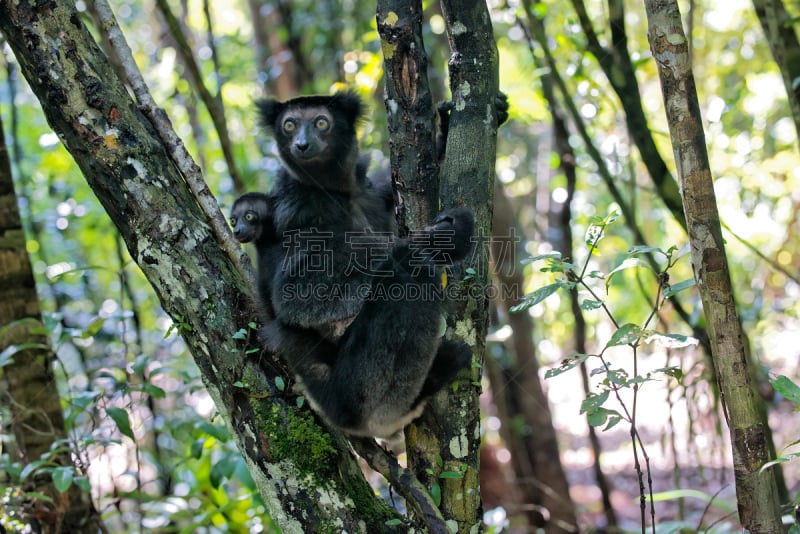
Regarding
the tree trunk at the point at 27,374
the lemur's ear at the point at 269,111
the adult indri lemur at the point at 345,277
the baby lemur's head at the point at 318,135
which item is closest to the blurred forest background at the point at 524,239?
the tree trunk at the point at 27,374

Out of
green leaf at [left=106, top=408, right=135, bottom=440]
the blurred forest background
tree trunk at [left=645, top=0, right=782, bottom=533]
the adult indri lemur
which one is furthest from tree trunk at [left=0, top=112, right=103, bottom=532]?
tree trunk at [left=645, top=0, right=782, bottom=533]

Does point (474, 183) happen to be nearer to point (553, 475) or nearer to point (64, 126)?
point (64, 126)

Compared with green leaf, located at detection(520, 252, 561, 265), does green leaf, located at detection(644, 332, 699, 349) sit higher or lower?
lower

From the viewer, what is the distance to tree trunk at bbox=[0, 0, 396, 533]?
283 centimetres

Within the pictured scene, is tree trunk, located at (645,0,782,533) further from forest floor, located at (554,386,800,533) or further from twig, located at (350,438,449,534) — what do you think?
forest floor, located at (554,386,800,533)

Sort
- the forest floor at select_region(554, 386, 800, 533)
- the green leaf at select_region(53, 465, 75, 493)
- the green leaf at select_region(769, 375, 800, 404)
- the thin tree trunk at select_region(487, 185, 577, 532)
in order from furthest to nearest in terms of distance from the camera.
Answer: the forest floor at select_region(554, 386, 800, 533)
the thin tree trunk at select_region(487, 185, 577, 532)
the green leaf at select_region(53, 465, 75, 493)
the green leaf at select_region(769, 375, 800, 404)

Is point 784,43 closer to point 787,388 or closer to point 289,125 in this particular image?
point 787,388

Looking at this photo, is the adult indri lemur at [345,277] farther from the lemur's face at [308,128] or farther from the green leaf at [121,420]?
the green leaf at [121,420]

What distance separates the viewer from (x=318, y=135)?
4391 millimetres

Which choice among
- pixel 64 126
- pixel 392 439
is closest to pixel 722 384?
pixel 392 439

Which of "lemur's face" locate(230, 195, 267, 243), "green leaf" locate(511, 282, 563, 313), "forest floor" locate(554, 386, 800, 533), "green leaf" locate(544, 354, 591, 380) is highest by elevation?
"lemur's face" locate(230, 195, 267, 243)

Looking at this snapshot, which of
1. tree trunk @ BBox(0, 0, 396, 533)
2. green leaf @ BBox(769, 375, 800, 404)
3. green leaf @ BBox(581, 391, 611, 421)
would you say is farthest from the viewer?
tree trunk @ BBox(0, 0, 396, 533)

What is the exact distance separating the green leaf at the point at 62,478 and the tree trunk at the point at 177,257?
3.38ft

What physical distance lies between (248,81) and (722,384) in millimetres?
8427
